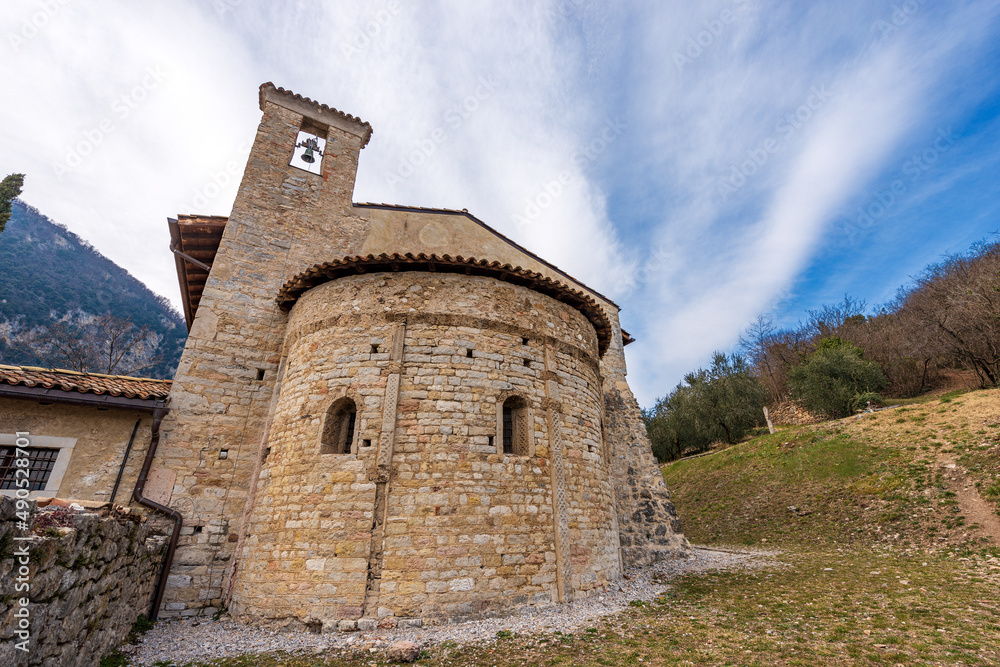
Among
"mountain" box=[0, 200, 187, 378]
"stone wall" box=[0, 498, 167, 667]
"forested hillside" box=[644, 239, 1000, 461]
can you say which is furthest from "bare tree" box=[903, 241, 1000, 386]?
"mountain" box=[0, 200, 187, 378]

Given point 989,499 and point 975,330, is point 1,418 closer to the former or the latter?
point 989,499

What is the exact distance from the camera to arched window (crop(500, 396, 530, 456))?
7.81 meters

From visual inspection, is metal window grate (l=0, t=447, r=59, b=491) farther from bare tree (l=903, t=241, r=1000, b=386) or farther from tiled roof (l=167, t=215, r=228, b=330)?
bare tree (l=903, t=241, r=1000, b=386)

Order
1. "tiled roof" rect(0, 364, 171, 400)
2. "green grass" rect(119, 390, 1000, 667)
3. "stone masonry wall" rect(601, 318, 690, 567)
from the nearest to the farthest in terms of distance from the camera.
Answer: "green grass" rect(119, 390, 1000, 667)
"tiled roof" rect(0, 364, 171, 400)
"stone masonry wall" rect(601, 318, 690, 567)

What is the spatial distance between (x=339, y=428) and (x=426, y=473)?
1988 millimetres

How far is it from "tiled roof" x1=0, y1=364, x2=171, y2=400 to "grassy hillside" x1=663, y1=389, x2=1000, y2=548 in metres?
17.5

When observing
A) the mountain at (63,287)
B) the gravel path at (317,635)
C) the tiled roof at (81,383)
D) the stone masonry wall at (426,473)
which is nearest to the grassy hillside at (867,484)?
the stone masonry wall at (426,473)

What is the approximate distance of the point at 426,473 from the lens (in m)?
6.83

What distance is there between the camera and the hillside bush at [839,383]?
23.2m

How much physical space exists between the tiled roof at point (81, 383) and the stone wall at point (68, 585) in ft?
9.28

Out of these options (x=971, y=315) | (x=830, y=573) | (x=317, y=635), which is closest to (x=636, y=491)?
(x=830, y=573)

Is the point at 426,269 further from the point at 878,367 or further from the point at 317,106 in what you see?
the point at 878,367

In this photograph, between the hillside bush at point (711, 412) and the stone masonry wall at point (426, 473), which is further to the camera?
the hillside bush at point (711, 412)

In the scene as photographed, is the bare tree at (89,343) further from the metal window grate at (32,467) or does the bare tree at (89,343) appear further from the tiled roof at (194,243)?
the metal window grate at (32,467)
